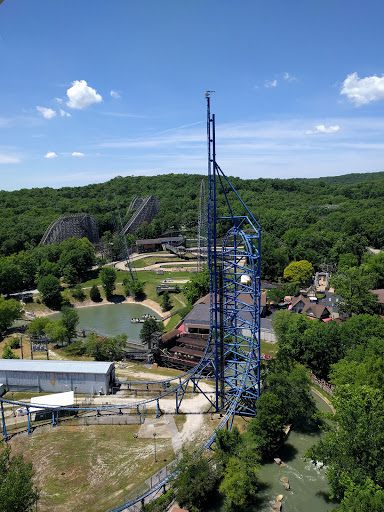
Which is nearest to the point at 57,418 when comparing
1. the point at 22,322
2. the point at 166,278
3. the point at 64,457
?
the point at 64,457

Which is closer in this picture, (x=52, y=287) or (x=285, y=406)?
(x=285, y=406)

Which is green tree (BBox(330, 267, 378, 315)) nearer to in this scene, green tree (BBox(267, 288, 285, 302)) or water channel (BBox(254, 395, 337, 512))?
green tree (BBox(267, 288, 285, 302))

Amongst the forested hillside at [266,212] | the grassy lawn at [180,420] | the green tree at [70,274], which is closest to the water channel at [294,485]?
the grassy lawn at [180,420]

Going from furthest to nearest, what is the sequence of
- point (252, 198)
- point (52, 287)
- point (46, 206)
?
point (252, 198) < point (46, 206) < point (52, 287)

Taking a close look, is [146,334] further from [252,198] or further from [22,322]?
[252,198]

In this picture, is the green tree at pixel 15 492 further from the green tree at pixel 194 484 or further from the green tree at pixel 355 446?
the green tree at pixel 355 446

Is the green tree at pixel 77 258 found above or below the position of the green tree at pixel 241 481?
above
